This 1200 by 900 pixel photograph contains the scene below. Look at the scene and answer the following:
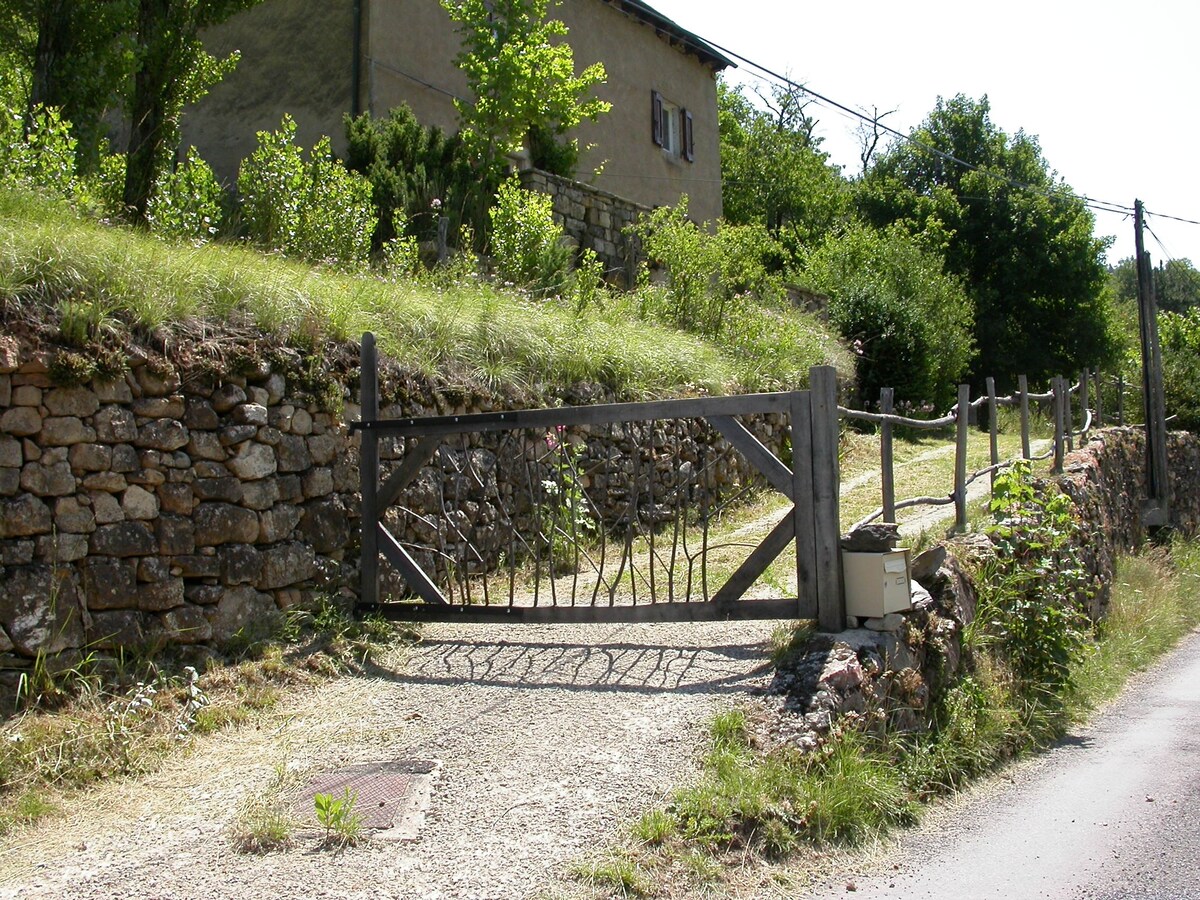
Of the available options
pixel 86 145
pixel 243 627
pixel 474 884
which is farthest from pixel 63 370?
pixel 86 145

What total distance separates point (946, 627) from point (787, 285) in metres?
12.5

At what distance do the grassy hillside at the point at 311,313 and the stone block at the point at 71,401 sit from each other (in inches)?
10.7

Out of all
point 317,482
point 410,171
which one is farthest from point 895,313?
point 317,482

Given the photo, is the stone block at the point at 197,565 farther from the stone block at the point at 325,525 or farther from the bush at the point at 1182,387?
the bush at the point at 1182,387

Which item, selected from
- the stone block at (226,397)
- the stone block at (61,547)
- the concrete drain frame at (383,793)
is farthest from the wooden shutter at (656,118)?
the concrete drain frame at (383,793)

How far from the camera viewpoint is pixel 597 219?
15.0 metres

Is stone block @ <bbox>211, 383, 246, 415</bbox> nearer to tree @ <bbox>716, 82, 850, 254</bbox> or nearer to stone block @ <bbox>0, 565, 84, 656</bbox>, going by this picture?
stone block @ <bbox>0, 565, 84, 656</bbox>

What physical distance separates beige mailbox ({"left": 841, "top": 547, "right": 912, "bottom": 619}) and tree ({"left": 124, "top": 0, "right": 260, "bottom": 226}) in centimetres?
719

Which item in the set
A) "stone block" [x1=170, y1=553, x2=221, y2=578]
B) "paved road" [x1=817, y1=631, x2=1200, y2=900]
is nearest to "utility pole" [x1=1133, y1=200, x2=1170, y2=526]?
"paved road" [x1=817, y1=631, x2=1200, y2=900]

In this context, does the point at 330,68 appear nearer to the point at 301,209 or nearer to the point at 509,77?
the point at 509,77

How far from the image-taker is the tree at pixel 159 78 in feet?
32.0

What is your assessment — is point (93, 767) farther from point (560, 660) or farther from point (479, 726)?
point (560, 660)

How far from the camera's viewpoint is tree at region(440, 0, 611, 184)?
13.7 meters

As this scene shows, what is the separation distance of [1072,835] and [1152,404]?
13510 mm
